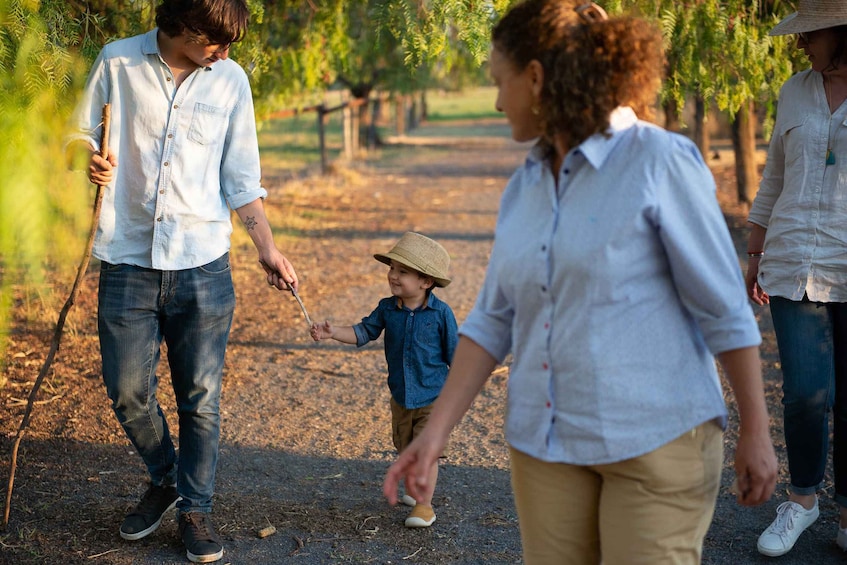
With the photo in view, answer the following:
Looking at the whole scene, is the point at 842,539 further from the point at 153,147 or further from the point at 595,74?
the point at 153,147

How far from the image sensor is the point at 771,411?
19.4 feet

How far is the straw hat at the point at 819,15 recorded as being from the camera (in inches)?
138

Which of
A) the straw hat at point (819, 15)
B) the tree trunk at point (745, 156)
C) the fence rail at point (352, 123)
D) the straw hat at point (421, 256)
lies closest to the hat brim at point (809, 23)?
the straw hat at point (819, 15)

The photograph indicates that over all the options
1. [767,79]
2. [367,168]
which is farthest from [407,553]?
[367,168]

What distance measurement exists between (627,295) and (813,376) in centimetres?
197

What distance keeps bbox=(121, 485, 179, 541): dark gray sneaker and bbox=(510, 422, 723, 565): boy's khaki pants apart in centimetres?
218

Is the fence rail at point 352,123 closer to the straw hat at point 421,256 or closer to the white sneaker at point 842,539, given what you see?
the straw hat at point 421,256

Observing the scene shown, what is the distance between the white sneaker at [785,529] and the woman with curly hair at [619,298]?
1.95 m

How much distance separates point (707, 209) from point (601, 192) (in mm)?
221

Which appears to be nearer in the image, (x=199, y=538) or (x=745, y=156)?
(x=199, y=538)

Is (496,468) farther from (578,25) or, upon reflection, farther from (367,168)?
(367,168)

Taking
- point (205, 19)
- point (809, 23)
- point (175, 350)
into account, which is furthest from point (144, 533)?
point (809, 23)

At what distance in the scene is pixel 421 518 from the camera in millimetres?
4195

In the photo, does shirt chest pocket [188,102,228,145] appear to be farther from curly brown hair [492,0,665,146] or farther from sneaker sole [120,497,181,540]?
curly brown hair [492,0,665,146]
